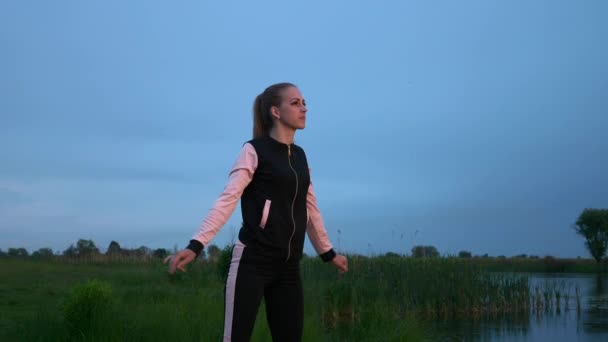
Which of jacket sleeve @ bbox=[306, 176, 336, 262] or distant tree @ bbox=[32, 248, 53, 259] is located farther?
distant tree @ bbox=[32, 248, 53, 259]

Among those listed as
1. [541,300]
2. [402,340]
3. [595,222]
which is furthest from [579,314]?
[595,222]

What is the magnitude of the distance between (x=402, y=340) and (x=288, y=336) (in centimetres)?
293

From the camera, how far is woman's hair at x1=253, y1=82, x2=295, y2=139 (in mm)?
2787

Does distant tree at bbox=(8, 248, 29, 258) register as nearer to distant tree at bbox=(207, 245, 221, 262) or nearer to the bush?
distant tree at bbox=(207, 245, 221, 262)

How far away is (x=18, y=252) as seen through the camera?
3006 cm

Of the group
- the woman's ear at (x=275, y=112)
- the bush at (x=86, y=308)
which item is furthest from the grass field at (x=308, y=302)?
the woman's ear at (x=275, y=112)

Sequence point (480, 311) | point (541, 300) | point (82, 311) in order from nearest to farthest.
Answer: point (82, 311) → point (480, 311) → point (541, 300)

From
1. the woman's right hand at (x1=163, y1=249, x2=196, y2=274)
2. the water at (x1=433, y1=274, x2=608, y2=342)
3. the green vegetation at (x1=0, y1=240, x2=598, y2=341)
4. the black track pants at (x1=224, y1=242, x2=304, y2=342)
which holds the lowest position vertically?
the water at (x1=433, y1=274, x2=608, y2=342)

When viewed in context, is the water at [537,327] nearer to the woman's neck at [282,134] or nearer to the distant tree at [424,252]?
the distant tree at [424,252]

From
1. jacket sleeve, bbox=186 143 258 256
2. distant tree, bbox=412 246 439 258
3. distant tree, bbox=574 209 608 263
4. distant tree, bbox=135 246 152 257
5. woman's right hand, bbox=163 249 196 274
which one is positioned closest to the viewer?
woman's right hand, bbox=163 249 196 274

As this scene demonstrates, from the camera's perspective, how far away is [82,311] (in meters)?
5.30

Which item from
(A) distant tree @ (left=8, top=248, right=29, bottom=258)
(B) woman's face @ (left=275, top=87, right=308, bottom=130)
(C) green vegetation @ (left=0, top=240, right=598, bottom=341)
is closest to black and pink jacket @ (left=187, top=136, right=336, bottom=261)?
(B) woman's face @ (left=275, top=87, right=308, bottom=130)

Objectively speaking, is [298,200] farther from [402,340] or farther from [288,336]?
[402,340]

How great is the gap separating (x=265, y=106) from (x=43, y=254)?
1030 inches
